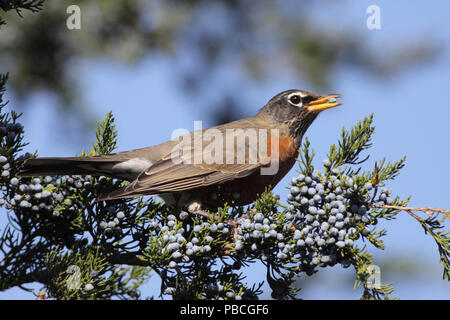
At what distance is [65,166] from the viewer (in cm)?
300

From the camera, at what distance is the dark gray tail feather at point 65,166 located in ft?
8.90

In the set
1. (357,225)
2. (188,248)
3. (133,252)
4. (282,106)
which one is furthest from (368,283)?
(282,106)

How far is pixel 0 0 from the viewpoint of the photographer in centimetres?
272

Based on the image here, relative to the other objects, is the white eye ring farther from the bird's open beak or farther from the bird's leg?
the bird's leg

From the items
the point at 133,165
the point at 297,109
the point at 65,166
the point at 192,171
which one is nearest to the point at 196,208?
the point at 192,171

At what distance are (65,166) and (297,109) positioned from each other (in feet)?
6.20

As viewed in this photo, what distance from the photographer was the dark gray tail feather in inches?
107

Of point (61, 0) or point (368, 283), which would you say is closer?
point (368, 283)

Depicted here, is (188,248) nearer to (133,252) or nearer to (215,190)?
(133,252)

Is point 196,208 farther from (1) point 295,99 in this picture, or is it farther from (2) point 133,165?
(1) point 295,99

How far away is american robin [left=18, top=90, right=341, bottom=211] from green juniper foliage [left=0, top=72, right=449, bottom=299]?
0.16 metres

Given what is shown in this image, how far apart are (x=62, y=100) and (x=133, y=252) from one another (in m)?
1.97

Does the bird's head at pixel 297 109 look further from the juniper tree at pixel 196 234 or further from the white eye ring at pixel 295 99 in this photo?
→ the juniper tree at pixel 196 234

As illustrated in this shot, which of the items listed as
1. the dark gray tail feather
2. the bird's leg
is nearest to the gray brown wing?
the bird's leg
